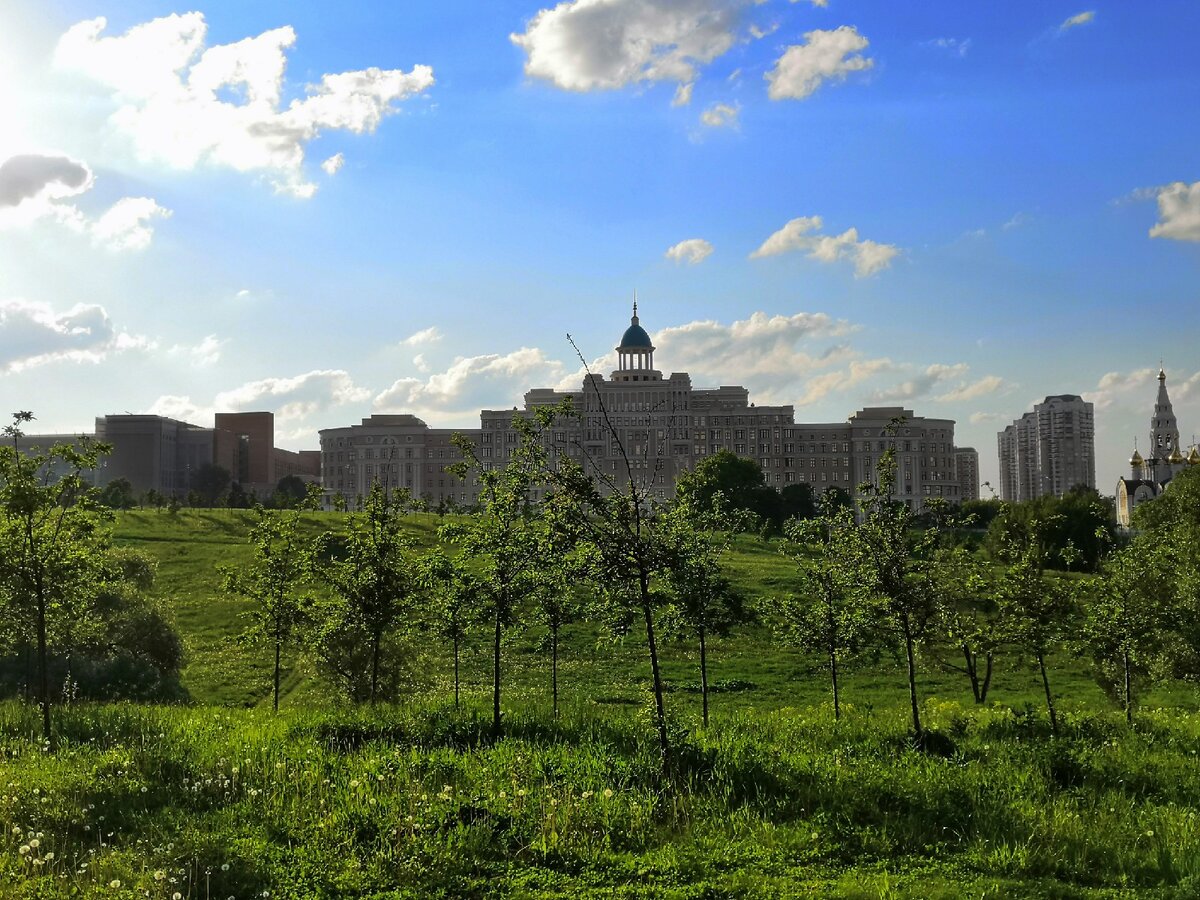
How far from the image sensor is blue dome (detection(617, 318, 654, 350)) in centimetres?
17862

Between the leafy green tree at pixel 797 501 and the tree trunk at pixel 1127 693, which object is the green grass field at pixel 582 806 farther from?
the leafy green tree at pixel 797 501

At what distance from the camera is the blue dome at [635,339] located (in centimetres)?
17862

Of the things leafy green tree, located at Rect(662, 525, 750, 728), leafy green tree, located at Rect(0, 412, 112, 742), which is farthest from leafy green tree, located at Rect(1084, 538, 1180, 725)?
leafy green tree, located at Rect(0, 412, 112, 742)

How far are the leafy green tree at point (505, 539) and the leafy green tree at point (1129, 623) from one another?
1199cm

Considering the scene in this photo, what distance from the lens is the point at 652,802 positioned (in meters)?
11.3

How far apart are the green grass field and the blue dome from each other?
532ft

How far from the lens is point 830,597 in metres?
21.3

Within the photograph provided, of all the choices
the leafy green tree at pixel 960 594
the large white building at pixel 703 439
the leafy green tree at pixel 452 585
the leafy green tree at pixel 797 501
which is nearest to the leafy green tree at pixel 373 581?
the leafy green tree at pixel 452 585

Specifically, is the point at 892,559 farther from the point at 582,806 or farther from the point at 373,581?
the point at 373,581

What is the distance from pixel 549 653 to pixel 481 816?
1053 inches

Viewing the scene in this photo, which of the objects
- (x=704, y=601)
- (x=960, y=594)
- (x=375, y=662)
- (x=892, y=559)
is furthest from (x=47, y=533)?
(x=960, y=594)

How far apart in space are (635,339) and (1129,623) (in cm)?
15924

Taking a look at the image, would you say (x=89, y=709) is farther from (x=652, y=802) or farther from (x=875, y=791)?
(x=875, y=791)

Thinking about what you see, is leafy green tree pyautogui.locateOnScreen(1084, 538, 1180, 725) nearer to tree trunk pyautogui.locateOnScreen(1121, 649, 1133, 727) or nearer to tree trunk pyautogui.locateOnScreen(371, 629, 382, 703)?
tree trunk pyautogui.locateOnScreen(1121, 649, 1133, 727)
